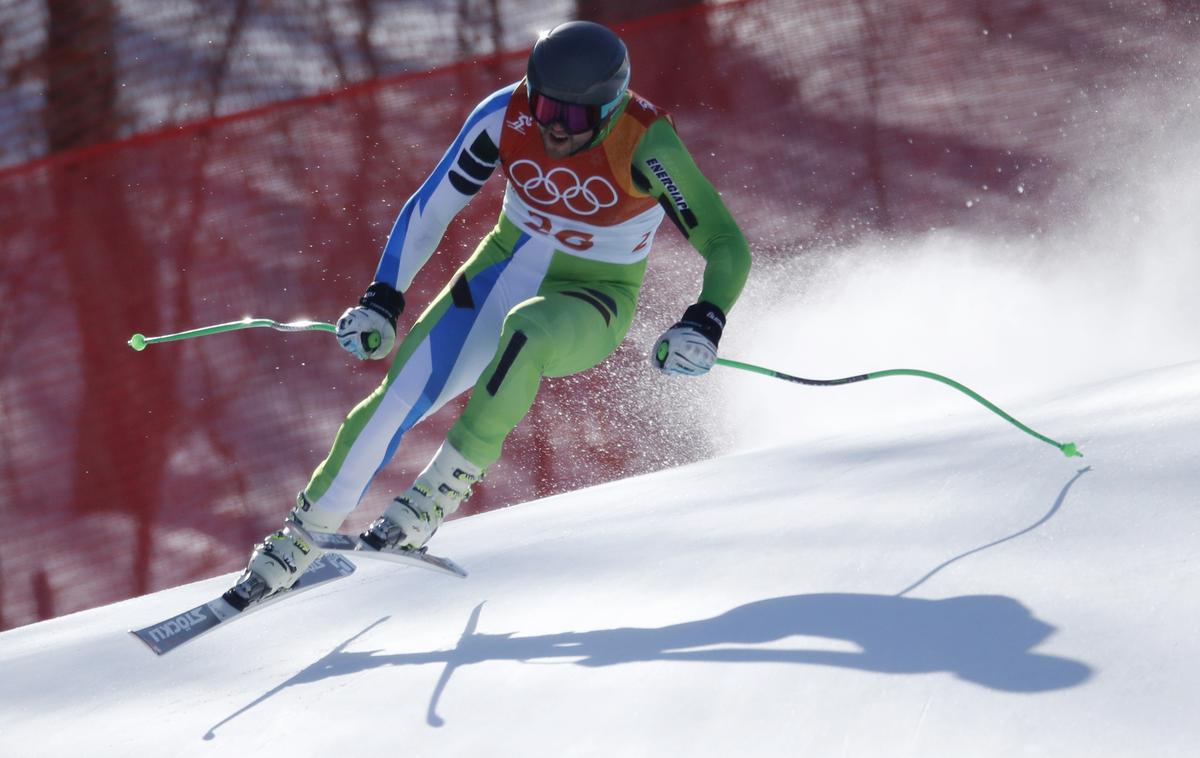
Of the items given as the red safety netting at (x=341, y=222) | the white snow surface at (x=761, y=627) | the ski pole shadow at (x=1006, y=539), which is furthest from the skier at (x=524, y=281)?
the red safety netting at (x=341, y=222)

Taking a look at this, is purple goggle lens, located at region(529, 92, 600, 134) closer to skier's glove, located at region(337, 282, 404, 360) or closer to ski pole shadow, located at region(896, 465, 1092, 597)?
skier's glove, located at region(337, 282, 404, 360)

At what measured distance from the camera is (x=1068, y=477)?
2.65 m

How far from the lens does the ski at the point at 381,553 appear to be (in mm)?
2709

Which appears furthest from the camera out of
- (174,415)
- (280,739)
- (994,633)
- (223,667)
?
(174,415)

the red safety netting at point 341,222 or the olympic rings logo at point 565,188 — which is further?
the red safety netting at point 341,222

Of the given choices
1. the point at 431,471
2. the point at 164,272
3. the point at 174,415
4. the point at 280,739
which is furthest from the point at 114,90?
the point at 280,739

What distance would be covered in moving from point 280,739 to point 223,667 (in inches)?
23.3

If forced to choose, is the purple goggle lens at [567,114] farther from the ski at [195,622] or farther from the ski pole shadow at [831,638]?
the ski at [195,622]

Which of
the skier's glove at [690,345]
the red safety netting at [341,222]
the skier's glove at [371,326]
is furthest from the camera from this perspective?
the red safety netting at [341,222]

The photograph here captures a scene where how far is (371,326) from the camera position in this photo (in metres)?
2.96

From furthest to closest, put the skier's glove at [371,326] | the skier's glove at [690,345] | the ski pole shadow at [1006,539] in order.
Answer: the skier's glove at [371,326] < the skier's glove at [690,345] < the ski pole shadow at [1006,539]

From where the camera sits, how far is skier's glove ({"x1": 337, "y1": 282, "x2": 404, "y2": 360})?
2941 mm

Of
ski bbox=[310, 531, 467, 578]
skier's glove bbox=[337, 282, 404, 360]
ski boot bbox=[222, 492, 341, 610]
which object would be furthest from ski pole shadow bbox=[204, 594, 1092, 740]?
skier's glove bbox=[337, 282, 404, 360]

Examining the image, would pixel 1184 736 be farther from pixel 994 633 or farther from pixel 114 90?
pixel 114 90
